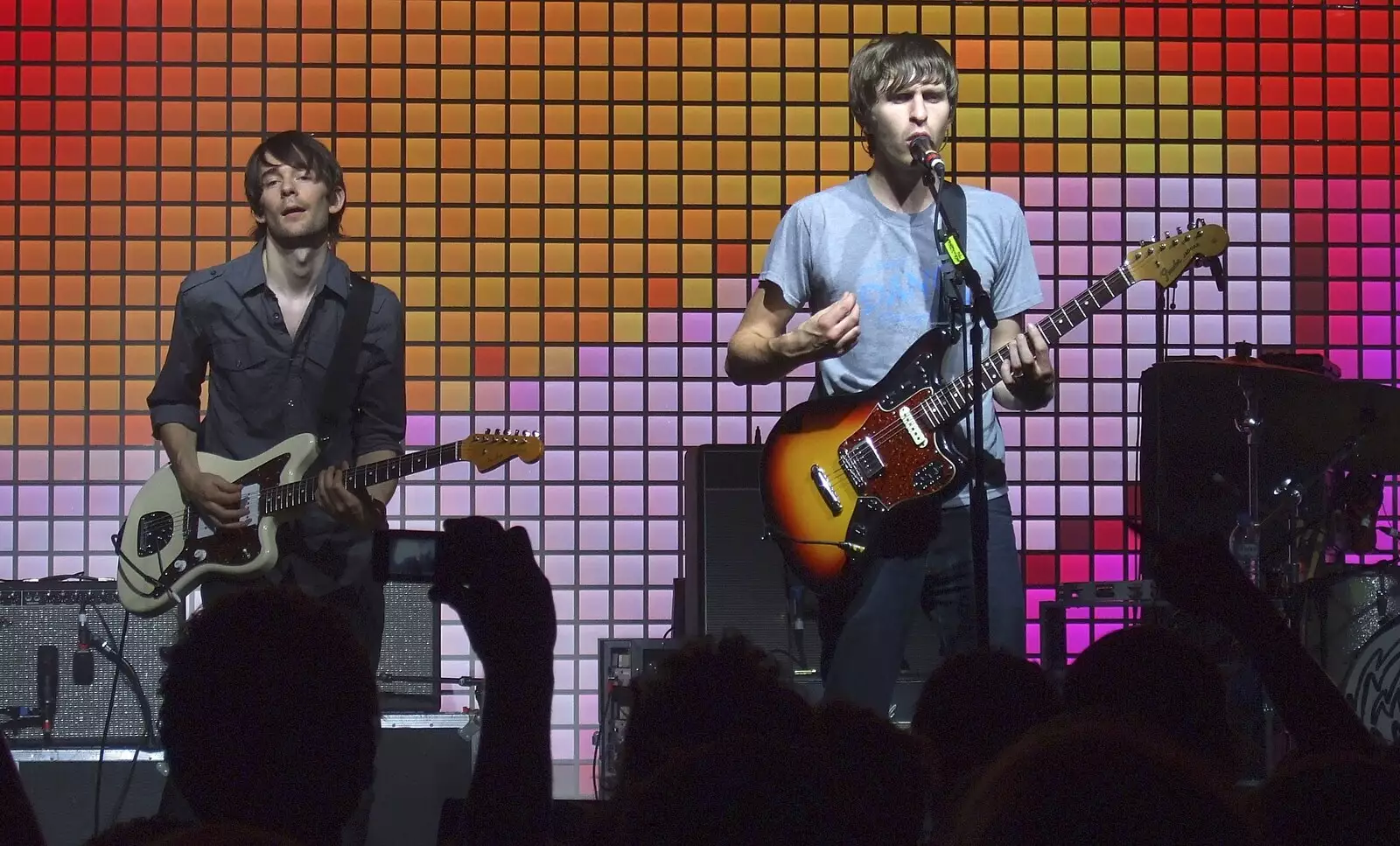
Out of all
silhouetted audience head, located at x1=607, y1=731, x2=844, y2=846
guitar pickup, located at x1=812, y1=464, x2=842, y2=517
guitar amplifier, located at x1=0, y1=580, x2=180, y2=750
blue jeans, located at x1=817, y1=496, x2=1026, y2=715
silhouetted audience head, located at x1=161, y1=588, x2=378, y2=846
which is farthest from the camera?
guitar amplifier, located at x1=0, y1=580, x2=180, y2=750

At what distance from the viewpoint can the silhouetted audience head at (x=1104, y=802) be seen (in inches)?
34.1

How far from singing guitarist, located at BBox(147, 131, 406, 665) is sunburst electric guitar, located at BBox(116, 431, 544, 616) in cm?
4

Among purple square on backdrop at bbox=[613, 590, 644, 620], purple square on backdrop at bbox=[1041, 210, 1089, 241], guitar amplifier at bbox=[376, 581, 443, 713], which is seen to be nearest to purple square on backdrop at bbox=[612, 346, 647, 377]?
purple square on backdrop at bbox=[613, 590, 644, 620]

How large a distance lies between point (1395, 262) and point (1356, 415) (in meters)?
1.46

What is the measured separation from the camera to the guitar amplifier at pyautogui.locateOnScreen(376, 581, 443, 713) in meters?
4.66

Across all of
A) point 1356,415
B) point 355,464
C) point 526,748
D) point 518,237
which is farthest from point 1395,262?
point 526,748

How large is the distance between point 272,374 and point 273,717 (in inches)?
97.4

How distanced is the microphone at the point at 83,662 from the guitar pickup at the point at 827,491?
8.52ft

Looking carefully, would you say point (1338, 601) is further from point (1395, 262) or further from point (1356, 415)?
point (1395, 262)

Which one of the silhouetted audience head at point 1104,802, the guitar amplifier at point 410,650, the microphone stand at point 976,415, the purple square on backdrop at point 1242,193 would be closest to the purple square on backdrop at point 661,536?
the guitar amplifier at point 410,650

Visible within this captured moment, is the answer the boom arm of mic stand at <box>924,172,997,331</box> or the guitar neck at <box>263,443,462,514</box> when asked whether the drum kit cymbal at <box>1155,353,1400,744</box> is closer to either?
the boom arm of mic stand at <box>924,172,997,331</box>

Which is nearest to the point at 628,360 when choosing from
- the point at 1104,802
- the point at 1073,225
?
the point at 1073,225

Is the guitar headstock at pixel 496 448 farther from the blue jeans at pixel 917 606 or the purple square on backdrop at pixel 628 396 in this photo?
→ the purple square on backdrop at pixel 628 396

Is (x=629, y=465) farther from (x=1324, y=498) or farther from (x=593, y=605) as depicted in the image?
Answer: (x=1324, y=498)
